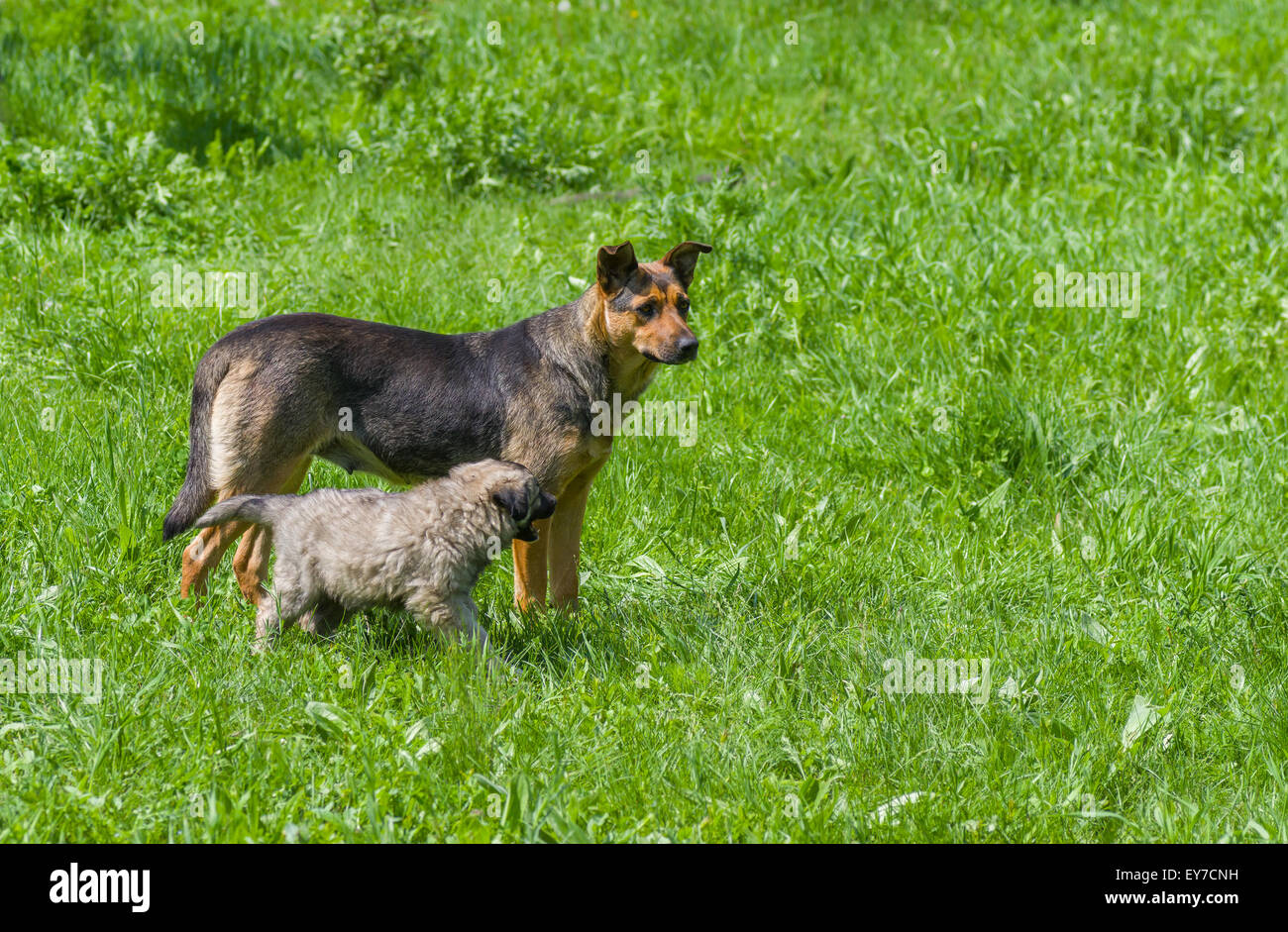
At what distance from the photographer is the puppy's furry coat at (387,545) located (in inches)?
185

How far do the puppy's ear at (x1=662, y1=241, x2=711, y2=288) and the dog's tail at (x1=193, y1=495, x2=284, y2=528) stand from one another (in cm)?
198

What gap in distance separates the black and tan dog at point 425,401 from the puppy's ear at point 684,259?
2 cm

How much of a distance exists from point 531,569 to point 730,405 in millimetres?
2040

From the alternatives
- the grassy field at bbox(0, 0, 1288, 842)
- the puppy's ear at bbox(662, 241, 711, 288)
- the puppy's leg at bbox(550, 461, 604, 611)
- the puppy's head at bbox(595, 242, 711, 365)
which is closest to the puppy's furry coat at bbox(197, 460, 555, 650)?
the grassy field at bbox(0, 0, 1288, 842)

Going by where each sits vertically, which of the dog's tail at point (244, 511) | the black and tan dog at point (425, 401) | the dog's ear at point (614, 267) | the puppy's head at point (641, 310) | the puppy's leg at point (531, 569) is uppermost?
the dog's ear at point (614, 267)

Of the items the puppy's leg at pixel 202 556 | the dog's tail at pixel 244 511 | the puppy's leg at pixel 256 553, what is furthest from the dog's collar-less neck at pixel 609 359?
the puppy's leg at pixel 202 556

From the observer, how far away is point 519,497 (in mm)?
4816

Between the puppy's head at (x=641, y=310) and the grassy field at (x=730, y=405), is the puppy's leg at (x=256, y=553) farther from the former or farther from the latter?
the puppy's head at (x=641, y=310)

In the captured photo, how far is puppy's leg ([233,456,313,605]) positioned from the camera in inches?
210

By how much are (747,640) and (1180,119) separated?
6933 millimetres

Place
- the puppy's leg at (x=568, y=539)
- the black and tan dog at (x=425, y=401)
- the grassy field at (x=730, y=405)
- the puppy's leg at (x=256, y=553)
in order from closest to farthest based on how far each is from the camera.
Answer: the grassy field at (x=730, y=405), the black and tan dog at (x=425, y=401), the puppy's leg at (x=256, y=553), the puppy's leg at (x=568, y=539)

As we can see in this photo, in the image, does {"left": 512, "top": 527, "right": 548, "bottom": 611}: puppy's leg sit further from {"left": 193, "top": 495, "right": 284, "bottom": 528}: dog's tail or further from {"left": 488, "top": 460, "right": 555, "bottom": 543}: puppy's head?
{"left": 193, "top": 495, "right": 284, "bottom": 528}: dog's tail

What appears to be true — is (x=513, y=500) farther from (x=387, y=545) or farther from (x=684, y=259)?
(x=684, y=259)
